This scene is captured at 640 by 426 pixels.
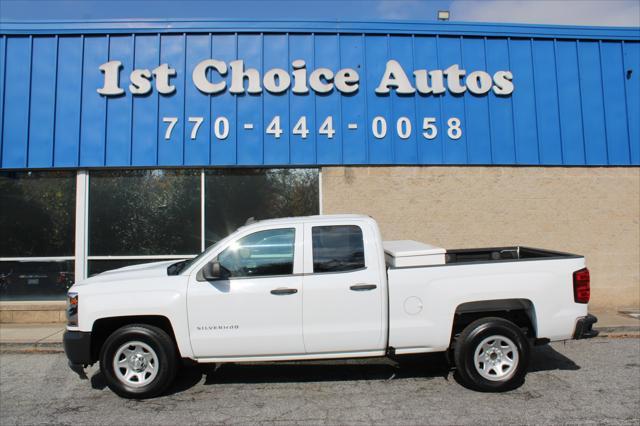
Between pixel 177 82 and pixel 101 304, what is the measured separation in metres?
5.62

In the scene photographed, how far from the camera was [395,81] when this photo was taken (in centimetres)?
946

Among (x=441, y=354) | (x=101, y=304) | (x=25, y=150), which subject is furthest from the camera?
(x=25, y=150)

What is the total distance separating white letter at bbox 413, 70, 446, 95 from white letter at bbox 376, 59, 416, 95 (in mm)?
194

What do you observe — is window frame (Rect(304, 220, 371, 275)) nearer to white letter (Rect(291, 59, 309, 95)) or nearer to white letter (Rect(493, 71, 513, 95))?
white letter (Rect(291, 59, 309, 95))

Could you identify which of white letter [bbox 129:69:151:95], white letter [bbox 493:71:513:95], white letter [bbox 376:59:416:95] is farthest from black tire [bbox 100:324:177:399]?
white letter [bbox 493:71:513:95]

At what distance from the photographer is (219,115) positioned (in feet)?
30.5

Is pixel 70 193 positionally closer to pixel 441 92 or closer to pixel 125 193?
pixel 125 193

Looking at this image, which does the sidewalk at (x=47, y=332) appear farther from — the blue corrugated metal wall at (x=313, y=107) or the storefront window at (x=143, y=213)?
the blue corrugated metal wall at (x=313, y=107)

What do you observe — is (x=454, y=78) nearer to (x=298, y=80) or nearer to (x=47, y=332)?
(x=298, y=80)

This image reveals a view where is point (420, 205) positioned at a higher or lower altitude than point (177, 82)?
lower

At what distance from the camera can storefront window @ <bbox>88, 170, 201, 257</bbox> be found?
9.25 metres

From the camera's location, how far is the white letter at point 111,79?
920cm

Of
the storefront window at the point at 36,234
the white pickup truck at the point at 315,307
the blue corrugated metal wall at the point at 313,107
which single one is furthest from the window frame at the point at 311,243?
the storefront window at the point at 36,234

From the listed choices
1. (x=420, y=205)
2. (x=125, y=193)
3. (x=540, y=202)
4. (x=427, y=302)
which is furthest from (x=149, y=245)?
(x=540, y=202)
